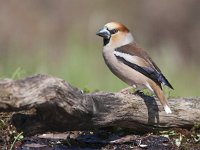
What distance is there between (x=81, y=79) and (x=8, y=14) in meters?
4.41

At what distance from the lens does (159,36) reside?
13477mm

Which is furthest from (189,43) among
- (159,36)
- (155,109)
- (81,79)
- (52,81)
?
(52,81)

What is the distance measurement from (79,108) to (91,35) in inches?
258

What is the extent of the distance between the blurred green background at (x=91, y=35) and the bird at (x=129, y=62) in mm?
1912

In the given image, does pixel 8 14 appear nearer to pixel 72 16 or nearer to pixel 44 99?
pixel 72 16

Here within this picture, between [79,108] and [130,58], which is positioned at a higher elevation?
[130,58]

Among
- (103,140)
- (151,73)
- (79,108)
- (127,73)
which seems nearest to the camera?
(79,108)

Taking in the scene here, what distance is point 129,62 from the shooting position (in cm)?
675

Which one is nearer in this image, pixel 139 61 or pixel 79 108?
pixel 79 108

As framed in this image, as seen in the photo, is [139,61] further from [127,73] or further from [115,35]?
[115,35]

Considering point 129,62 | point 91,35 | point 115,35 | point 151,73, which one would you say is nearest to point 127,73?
point 129,62

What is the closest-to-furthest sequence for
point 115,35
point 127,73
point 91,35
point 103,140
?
point 103,140, point 127,73, point 115,35, point 91,35

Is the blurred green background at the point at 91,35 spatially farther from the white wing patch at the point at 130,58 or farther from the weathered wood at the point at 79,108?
the weathered wood at the point at 79,108

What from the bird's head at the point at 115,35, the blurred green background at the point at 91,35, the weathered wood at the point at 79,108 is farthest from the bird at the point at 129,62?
the blurred green background at the point at 91,35
